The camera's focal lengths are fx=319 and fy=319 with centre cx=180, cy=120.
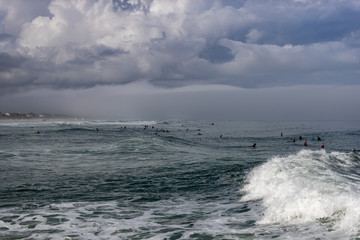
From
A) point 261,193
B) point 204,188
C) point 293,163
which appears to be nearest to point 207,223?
point 261,193

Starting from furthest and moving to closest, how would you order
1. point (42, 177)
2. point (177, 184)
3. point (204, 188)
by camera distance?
point (42, 177), point (177, 184), point (204, 188)

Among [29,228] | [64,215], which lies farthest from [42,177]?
[29,228]

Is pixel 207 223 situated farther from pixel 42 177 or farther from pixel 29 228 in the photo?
pixel 42 177

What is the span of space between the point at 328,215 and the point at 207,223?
3249mm

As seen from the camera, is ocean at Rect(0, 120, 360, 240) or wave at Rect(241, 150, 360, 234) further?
wave at Rect(241, 150, 360, 234)

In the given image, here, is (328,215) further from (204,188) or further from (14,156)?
(14,156)

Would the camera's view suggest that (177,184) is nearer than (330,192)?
No

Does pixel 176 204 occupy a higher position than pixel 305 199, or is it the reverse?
pixel 305 199

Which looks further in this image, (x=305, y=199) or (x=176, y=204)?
(x=176, y=204)

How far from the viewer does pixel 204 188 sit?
14.6 metres

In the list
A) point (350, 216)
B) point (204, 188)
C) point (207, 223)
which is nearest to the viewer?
point (350, 216)

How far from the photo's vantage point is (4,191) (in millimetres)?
13711

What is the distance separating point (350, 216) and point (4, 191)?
43.2 ft

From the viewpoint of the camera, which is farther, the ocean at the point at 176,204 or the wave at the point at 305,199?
the wave at the point at 305,199
